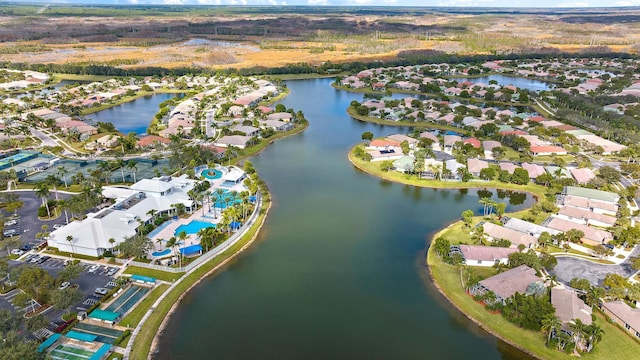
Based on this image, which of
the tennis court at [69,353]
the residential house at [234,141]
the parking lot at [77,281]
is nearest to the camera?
the tennis court at [69,353]

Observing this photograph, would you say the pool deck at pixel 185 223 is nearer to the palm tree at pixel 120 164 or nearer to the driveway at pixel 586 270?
the palm tree at pixel 120 164

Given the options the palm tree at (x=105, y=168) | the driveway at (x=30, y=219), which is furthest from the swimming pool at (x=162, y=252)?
the palm tree at (x=105, y=168)

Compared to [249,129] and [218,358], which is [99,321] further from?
[249,129]

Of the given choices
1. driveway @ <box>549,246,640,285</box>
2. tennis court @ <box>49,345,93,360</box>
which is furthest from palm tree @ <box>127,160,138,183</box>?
driveway @ <box>549,246,640,285</box>

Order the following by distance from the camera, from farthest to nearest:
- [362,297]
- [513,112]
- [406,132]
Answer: [513,112] → [406,132] → [362,297]

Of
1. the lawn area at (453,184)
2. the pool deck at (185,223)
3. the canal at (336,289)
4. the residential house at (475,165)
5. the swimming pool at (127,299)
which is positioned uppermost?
the residential house at (475,165)

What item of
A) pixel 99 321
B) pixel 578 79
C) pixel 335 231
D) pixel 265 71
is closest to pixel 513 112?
pixel 578 79

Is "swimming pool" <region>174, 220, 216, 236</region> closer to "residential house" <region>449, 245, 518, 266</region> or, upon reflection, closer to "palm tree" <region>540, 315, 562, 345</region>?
"residential house" <region>449, 245, 518, 266</region>
